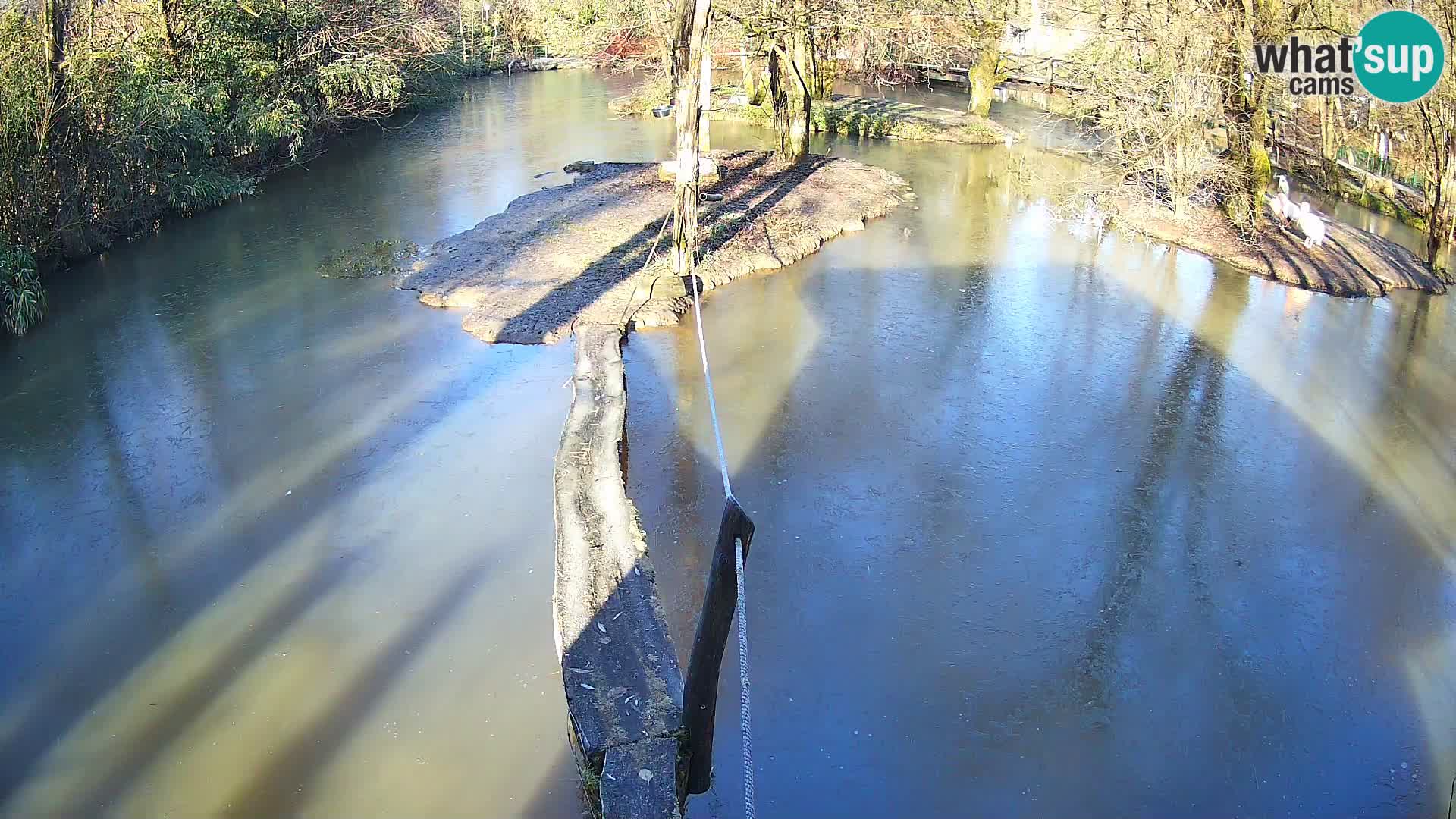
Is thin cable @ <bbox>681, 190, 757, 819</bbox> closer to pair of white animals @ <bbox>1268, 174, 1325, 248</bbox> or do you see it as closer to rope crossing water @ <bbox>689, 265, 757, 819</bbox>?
rope crossing water @ <bbox>689, 265, 757, 819</bbox>

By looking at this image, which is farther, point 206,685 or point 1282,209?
point 1282,209

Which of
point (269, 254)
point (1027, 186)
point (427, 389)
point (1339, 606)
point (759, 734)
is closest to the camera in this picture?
point (759, 734)

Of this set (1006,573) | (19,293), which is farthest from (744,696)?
(19,293)

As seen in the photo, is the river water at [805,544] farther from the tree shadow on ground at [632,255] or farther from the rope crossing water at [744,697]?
the tree shadow on ground at [632,255]

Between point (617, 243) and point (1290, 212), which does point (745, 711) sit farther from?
point (1290, 212)

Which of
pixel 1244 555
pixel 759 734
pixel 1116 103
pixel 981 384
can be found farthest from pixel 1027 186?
pixel 759 734

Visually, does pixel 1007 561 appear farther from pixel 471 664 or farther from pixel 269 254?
pixel 269 254
